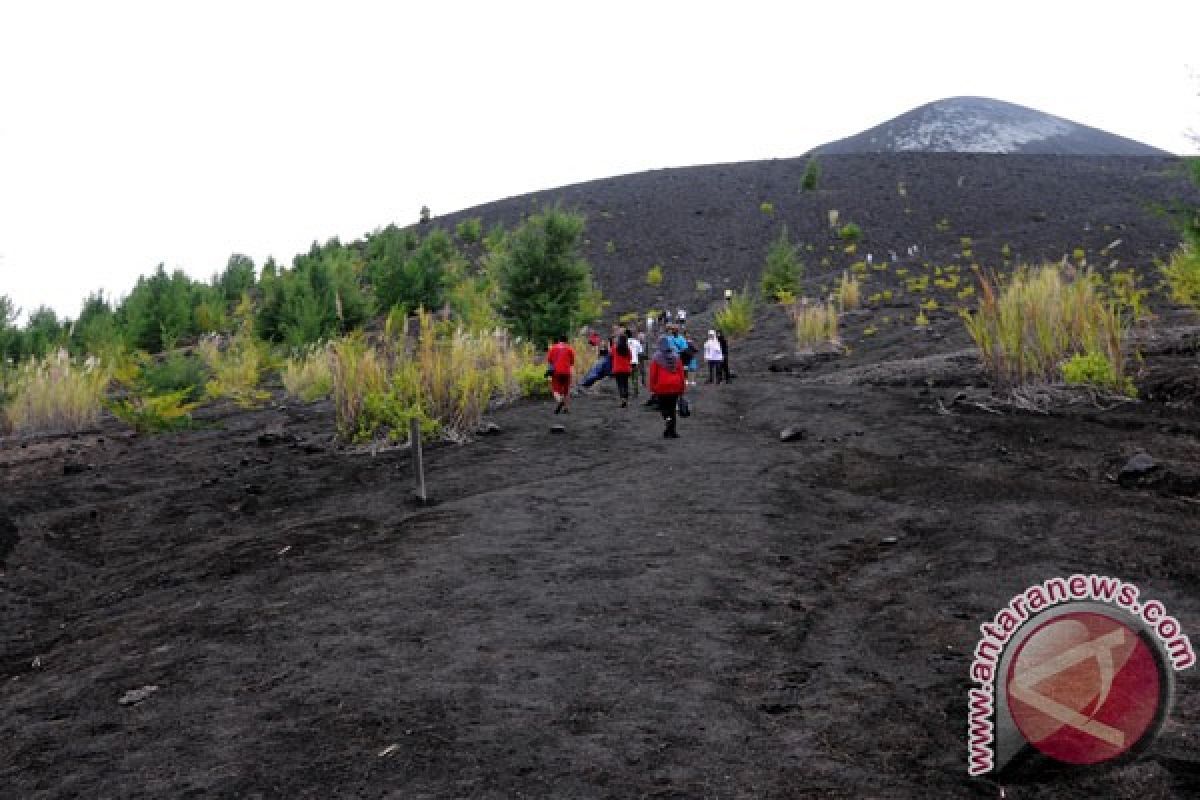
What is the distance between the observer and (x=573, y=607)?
15.0 ft

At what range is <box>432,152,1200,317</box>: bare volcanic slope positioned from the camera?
33.6 m

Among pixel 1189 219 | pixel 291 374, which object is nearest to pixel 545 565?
pixel 1189 219

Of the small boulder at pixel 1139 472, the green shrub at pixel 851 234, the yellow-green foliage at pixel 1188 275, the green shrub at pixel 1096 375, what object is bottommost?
the small boulder at pixel 1139 472

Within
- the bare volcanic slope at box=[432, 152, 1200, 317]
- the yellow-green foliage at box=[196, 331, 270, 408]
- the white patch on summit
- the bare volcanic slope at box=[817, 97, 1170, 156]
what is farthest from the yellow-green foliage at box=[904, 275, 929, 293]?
the white patch on summit

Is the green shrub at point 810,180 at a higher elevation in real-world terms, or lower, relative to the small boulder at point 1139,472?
higher

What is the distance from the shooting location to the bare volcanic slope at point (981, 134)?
8650 cm

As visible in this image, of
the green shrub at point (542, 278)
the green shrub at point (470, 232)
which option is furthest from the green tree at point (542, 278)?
the green shrub at point (470, 232)

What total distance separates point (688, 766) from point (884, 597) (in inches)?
90.6

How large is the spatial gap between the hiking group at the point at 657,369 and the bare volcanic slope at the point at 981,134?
72205mm

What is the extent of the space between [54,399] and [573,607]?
11957 mm

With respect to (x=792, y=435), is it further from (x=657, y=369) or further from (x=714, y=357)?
(x=714, y=357)

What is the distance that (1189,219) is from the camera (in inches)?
380

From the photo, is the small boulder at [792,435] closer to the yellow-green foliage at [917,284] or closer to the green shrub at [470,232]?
the yellow-green foliage at [917,284]

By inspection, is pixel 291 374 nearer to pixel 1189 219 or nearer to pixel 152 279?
pixel 1189 219
